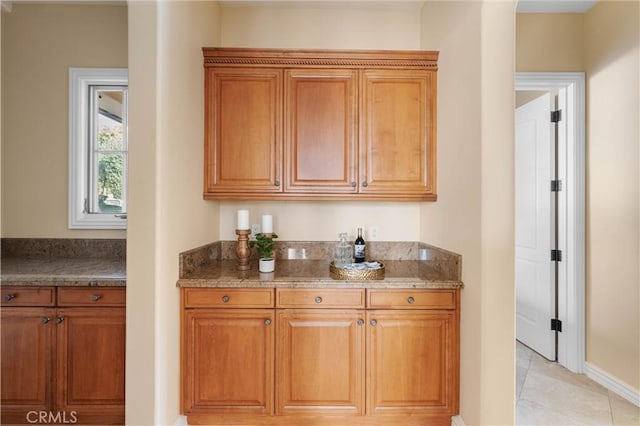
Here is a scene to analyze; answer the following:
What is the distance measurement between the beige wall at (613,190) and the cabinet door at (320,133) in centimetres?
192

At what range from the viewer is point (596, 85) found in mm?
2434

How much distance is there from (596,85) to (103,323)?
3.87 meters

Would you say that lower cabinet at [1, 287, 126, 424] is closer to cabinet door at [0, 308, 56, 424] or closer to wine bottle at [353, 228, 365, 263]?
cabinet door at [0, 308, 56, 424]

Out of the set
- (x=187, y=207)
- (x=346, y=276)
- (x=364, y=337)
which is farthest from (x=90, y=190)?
(x=364, y=337)

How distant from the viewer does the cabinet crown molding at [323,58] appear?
7.07 feet

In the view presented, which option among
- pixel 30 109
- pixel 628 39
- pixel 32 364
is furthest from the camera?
pixel 30 109

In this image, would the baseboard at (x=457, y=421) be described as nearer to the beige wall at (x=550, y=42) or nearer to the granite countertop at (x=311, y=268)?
the granite countertop at (x=311, y=268)

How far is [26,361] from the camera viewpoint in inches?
71.2

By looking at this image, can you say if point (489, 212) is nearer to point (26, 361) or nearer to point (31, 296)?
point (31, 296)

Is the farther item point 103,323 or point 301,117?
point 301,117

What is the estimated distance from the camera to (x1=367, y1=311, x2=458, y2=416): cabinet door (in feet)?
5.99

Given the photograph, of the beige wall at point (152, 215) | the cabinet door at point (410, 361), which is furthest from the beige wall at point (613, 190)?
the beige wall at point (152, 215)

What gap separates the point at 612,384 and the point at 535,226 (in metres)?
1.28

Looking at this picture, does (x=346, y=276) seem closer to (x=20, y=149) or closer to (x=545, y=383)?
(x=545, y=383)
